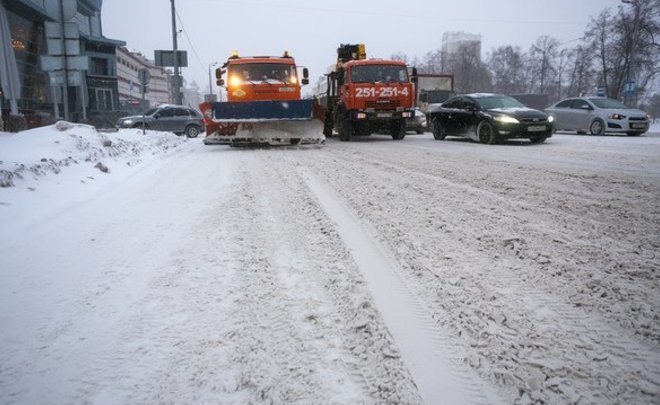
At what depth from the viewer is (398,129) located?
568 inches

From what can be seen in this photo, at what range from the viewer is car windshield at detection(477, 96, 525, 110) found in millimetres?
12508

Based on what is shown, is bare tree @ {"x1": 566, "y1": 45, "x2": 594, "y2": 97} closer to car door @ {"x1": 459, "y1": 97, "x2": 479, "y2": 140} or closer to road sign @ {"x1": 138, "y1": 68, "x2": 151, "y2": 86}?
car door @ {"x1": 459, "y1": 97, "x2": 479, "y2": 140}

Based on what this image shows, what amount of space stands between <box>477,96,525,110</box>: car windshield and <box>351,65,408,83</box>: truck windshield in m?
2.76

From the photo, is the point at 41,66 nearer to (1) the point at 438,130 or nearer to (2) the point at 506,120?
(1) the point at 438,130

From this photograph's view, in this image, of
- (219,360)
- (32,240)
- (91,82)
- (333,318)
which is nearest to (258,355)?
(219,360)

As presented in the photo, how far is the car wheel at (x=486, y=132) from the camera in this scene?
468 inches

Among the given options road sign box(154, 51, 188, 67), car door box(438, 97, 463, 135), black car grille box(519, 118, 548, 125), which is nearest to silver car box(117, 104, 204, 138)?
road sign box(154, 51, 188, 67)

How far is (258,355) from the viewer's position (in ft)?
5.84

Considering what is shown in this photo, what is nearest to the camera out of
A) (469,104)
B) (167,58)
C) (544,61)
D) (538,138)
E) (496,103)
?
(538,138)

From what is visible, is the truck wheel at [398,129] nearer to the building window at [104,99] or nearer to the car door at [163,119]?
the car door at [163,119]

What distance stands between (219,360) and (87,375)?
1.74ft

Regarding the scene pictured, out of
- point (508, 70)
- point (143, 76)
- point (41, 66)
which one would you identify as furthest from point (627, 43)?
point (508, 70)

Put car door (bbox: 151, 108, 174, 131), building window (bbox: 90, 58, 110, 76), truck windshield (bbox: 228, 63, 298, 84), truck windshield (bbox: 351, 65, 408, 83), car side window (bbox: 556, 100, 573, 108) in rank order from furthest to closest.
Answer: building window (bbox: 90, 58, 110, 76) < car door (bbox: 151, 108, 174, 131) < car side window (bbox: 556, 100, 573, 108) < truck windshield (bbox: 351, 65, 408, 83) < truck windshield (bbox: 228, 63, 298, 84)

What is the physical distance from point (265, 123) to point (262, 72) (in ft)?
7.11
